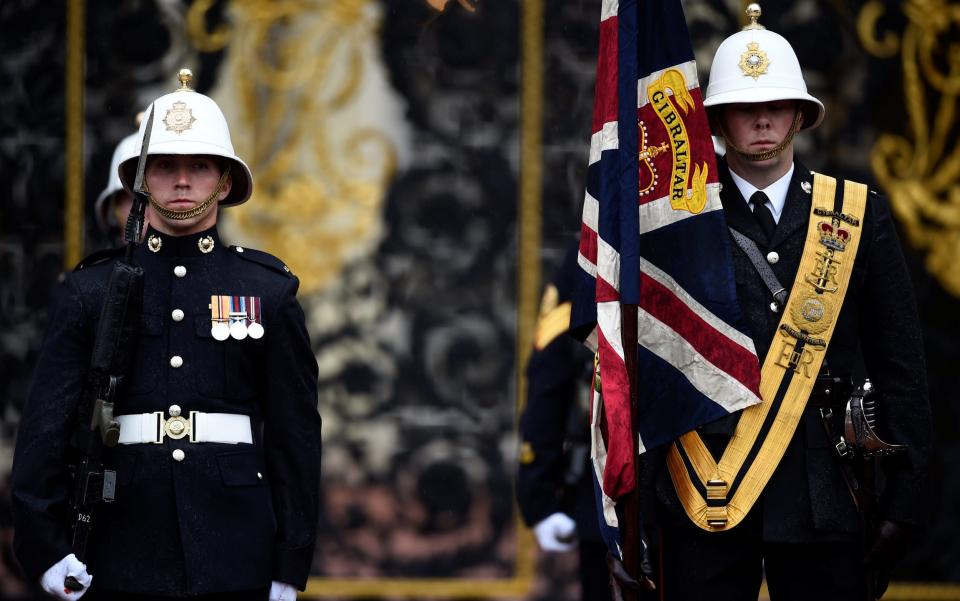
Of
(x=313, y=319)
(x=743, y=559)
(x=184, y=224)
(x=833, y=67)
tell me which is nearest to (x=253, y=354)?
(x=184, y=224)

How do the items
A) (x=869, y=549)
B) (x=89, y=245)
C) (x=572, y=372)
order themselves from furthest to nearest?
(x=89, y=245) → (x=572, y=372) → (x=869, y=549)

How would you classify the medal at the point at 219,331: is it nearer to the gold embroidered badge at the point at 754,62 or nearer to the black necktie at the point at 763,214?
the black necktie at the point at 763,214

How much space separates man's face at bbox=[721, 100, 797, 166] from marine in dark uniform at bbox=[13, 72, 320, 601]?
4.46 ft

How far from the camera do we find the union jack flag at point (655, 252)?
4.95 m

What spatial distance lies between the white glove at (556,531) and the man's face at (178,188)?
6.67 ft

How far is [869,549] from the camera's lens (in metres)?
4.98

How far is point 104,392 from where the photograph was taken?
15.9ft

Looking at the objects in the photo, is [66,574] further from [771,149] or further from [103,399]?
[771,149]

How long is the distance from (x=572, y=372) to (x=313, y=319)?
1.99m

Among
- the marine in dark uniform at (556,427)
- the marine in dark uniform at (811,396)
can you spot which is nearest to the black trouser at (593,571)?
the marine in dark uniform at (556,427)

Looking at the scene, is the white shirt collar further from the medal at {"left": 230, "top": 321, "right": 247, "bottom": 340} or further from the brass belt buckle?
the brass belt buckle

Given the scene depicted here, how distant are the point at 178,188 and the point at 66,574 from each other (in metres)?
1.13

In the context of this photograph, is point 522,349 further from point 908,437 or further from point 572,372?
point 908,437

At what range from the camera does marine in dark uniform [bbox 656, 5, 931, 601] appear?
4.95 m
